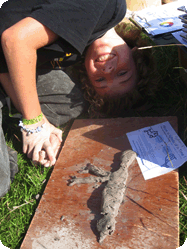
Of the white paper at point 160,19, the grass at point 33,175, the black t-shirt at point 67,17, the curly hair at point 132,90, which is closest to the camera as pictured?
the grass at point 33,175

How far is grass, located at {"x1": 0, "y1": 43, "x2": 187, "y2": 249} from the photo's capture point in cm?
137

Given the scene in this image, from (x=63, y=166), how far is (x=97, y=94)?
744 mm

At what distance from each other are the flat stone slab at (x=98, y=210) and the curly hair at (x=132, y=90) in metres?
0.40

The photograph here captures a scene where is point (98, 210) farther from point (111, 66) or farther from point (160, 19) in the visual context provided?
point (160, 19)

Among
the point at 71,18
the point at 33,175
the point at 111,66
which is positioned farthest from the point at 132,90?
the point at 33,175

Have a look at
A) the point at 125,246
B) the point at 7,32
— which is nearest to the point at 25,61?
the point at 7,32

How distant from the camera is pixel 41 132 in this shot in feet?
5.80

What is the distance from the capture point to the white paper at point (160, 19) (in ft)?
7.38

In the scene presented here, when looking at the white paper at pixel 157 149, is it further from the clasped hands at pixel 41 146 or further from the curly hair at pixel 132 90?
the clasped hands at pixel 41 146

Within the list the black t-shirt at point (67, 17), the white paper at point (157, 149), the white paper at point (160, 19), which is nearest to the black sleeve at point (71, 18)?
the black t-shirt at point (67, 17)

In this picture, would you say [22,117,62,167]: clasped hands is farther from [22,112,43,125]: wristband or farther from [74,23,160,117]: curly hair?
[74,23,160,117]: curly hair

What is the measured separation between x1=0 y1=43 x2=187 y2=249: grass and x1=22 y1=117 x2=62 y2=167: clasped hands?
0.23ft

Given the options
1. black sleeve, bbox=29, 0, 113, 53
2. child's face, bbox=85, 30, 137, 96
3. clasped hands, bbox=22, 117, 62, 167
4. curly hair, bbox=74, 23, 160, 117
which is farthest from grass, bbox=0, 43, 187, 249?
black sleeve, bbox=29, 0, 113, 53

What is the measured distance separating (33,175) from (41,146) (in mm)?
226
